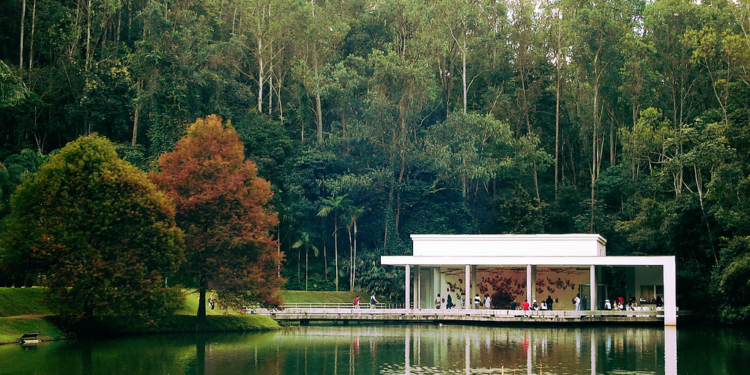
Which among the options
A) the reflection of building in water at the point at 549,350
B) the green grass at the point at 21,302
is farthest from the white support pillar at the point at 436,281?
the green grass at the point at 21,302

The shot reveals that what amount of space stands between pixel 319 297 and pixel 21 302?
2663cm

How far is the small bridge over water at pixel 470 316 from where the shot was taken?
4938 centimetres

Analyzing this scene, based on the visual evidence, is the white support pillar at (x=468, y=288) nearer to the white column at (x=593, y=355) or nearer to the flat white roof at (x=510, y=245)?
Result: the flat white roof at (x=510, y=245)

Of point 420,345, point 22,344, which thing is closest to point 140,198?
point 22,344

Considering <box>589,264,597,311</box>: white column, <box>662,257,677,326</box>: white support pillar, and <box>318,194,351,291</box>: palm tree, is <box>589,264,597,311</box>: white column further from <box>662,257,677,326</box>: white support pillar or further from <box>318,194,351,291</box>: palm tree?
<box>318,194,351,291</box>: palm tree

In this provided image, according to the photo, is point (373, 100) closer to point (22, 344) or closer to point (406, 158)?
point (406, 158)

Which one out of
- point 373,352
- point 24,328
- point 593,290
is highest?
point 593,290

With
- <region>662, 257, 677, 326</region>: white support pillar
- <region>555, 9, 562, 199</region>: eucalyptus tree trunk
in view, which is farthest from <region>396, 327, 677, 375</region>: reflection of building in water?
<region>555, 9, 562, 199</region>: eucalyptus tree trunk

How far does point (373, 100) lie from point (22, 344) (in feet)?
112

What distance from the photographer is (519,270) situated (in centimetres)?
5594

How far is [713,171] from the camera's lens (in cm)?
5234

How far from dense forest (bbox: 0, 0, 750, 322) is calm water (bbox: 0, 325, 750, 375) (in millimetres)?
19515

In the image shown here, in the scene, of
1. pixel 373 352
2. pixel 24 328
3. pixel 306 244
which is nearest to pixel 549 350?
pixel 373 352

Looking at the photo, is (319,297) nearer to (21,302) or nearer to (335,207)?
(335,207)
